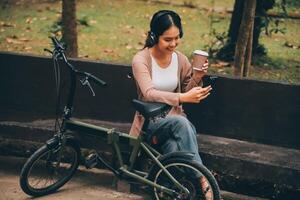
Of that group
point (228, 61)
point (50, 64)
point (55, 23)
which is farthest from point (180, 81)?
point (55, 23)

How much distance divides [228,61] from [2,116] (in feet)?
12.1

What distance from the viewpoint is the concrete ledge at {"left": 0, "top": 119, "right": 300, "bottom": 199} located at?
466cm

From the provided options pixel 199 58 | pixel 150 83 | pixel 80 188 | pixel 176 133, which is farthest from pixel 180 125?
pixel 80 188

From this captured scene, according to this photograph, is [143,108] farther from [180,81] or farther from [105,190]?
[105,190]

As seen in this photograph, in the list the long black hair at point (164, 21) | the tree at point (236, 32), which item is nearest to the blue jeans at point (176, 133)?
the long black hair at point (164, 21)

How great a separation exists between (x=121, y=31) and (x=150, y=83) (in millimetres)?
5622

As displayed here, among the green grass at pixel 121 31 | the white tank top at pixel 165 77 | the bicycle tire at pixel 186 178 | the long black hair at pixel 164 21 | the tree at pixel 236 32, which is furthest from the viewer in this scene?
the green grass at pixel 121 31

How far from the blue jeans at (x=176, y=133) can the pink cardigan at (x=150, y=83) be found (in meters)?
0.14

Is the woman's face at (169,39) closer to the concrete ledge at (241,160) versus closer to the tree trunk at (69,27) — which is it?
the concrete ledge at (241,160)

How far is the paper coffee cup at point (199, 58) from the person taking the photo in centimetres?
414

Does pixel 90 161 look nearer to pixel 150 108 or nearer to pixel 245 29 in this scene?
pixel 150 108

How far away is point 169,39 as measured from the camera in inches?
175

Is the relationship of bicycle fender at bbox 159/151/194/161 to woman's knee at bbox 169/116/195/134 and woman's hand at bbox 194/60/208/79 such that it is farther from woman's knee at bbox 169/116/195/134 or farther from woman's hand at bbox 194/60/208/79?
woman's hand at bbox 194/60/208/79

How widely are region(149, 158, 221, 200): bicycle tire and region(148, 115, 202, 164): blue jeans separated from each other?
11cm
